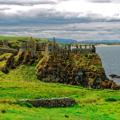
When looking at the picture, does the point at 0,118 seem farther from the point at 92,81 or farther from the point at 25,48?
the point at 25,48

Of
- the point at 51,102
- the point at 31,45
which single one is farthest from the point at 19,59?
the point at 51,102

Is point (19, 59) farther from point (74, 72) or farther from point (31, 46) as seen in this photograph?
point (74, 72)

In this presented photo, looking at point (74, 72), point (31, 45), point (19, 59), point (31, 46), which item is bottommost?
point (74, 72)

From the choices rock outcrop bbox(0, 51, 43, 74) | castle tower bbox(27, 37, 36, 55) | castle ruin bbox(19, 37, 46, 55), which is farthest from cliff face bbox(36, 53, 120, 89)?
castle ruin bbox(19, 37, 46, 55)

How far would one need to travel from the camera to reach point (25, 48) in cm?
9081

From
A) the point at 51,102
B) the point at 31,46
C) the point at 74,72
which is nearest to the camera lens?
the point at 51,102

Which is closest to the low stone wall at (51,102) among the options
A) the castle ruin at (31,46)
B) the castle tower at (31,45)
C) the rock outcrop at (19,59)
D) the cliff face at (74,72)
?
the cliff face at (74,72)

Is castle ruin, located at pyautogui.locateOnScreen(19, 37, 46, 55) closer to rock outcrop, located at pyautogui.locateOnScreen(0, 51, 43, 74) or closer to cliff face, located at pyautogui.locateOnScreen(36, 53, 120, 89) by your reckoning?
rock outcrop, located at pyautogui.locateOnScreen(0, 51, 43, 74)

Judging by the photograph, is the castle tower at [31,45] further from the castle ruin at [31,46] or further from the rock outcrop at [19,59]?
the rock outcrop at [19,59]

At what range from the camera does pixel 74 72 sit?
78938 mm

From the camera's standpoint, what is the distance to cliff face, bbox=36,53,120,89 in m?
76.7

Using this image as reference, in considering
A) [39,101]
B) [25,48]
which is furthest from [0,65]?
[39,101]

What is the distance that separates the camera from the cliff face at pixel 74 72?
76688mm

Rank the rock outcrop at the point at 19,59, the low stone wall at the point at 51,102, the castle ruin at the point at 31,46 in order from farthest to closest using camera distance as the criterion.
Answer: the castle ruin at the point at 31,46 < the rock outcrop at the point at 19,59 < the low stone wall at the point at 51,102
